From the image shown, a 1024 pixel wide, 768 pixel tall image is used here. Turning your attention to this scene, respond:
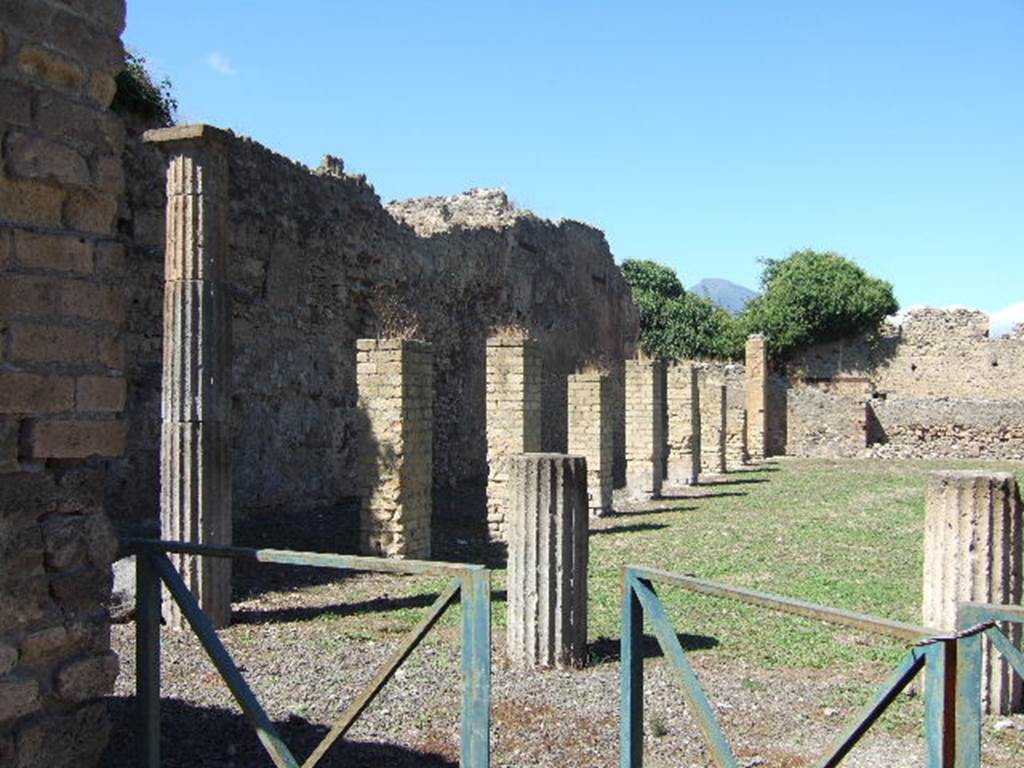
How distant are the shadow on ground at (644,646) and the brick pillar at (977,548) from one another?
1633mm

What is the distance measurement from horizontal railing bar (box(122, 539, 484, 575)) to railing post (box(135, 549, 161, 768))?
0.11 m

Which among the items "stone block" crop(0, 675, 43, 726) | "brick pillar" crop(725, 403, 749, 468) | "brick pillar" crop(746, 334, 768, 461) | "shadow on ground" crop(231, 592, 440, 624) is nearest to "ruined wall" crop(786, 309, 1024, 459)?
"brick pillar" crop(746, 334, 768, 461)

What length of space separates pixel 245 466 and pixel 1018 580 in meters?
8.60

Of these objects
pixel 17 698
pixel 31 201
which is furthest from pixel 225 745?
pixel 31 201

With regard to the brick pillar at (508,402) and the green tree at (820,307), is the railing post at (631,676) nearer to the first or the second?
the brick pillar at (508,402)

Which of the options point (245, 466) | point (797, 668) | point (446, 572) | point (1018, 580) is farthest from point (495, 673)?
point (245, 466)

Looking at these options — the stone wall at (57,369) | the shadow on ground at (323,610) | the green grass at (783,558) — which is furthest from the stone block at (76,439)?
the shadow on ground at (323,610)

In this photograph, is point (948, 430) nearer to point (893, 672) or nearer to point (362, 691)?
point (893, 672)

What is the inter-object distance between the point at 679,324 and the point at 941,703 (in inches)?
1567

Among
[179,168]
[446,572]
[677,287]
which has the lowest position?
[446,572]

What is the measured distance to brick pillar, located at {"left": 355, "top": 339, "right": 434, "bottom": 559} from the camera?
34.3ft

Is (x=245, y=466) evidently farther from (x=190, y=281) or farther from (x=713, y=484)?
(x=713, y=484)

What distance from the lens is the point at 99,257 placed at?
3.23m

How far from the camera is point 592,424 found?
50.5 ft
